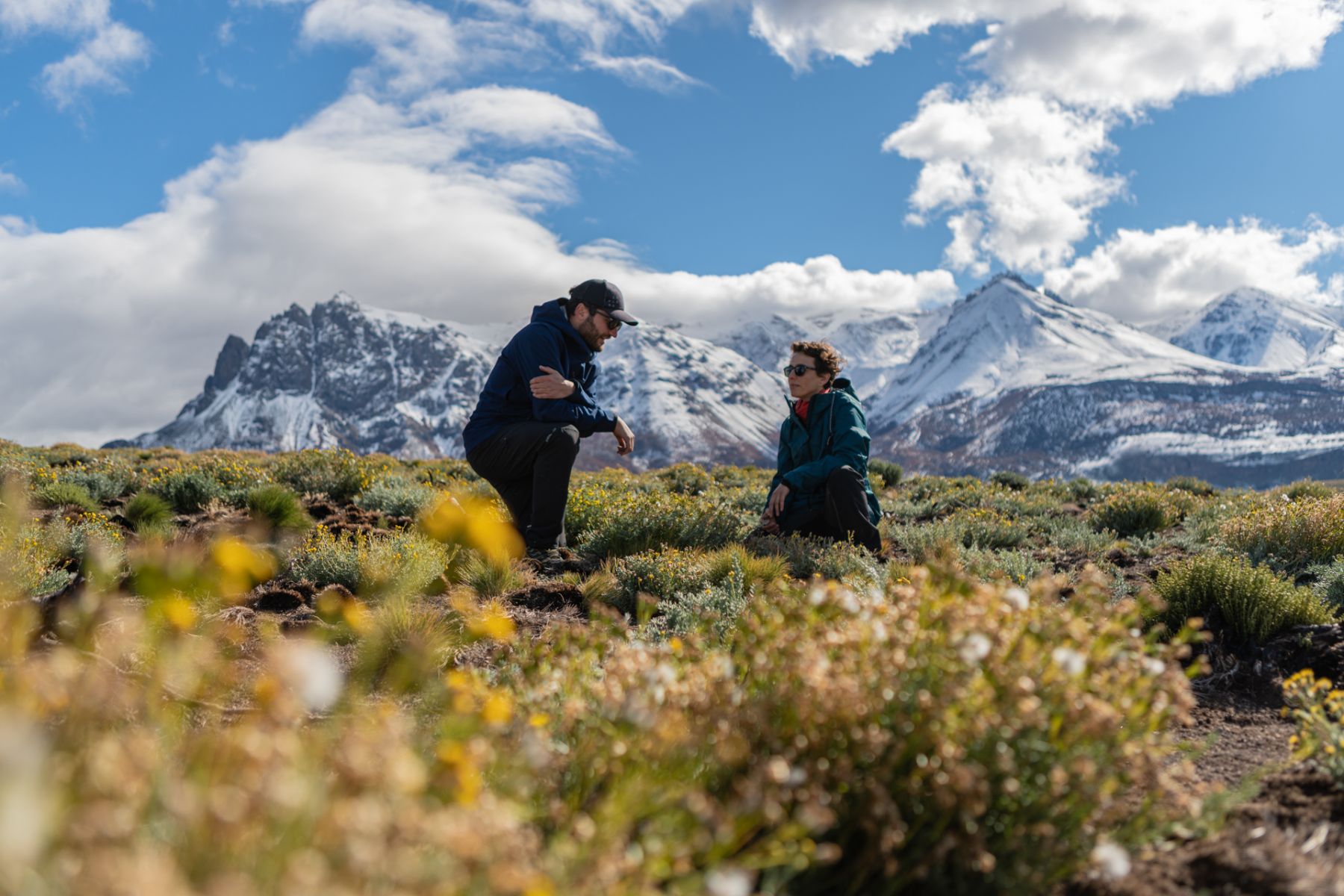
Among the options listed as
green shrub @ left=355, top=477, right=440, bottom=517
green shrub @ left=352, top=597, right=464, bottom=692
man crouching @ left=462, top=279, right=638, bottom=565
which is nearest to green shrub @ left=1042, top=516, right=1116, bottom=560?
man crouching @ left=462, top=279, right=638, bottom=565

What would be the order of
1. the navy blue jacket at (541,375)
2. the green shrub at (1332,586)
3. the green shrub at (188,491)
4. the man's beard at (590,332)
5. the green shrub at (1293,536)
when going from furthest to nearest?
the green shrub at (188,491)
the man's beard at (590,332)
the navy blue jacket at (541,375)
the green shrub at (1293,536)
the green shrub at (1332,586)

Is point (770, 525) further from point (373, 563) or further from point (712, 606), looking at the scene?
point (373, 563)

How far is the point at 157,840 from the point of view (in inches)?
66.1


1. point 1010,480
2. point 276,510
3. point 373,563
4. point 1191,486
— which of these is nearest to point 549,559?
point 373,563

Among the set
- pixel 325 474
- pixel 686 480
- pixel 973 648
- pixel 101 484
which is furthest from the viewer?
pixel 686 480

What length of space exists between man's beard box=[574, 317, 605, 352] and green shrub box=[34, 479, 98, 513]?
5.45m

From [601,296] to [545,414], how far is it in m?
1.10

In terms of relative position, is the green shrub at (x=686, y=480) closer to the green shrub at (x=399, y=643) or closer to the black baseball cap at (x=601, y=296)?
the black baseball cap at (x=601, y=296)

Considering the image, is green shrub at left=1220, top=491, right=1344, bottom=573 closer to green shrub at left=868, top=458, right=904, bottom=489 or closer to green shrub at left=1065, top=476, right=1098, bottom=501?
green shrub at left=1065, top=476, right=1098, bottom=501

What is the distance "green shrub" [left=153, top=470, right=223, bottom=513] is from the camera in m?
9.34

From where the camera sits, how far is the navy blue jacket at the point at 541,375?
7160 mm

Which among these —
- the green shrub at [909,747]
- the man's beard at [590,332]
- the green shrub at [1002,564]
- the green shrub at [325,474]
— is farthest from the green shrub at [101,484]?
the green shrub at [909,747]

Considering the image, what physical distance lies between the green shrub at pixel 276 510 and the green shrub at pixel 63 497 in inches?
63.0

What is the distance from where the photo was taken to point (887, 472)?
54.0ft
